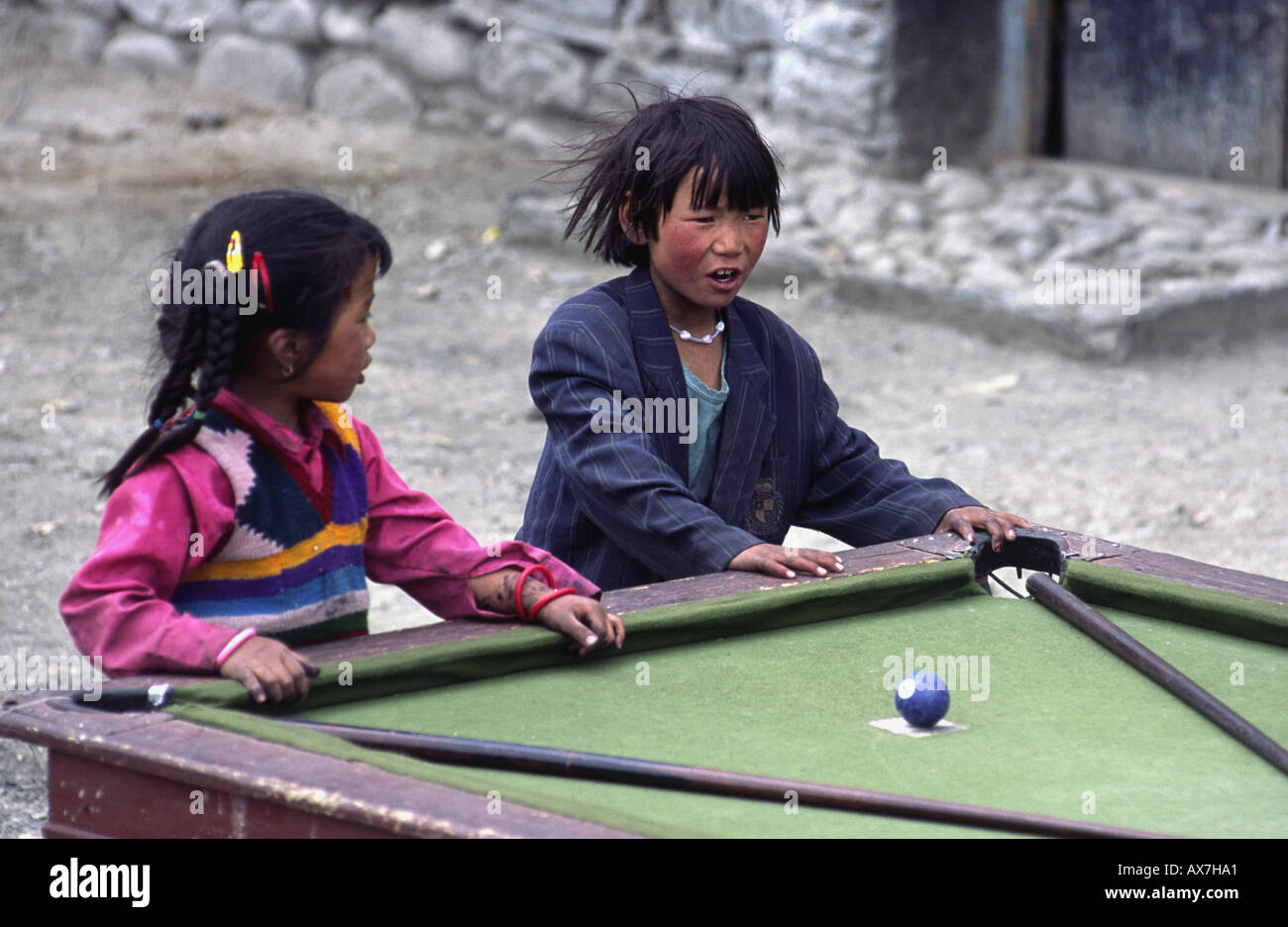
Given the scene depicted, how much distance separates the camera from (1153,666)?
91.7 inches

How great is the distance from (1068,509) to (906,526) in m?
2.31

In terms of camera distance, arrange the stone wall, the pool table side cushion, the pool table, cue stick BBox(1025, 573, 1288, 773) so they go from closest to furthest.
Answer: the pool table side cushion < the pool table < cue stick BBox(1025, 573, 1288, 773) < the stone wall

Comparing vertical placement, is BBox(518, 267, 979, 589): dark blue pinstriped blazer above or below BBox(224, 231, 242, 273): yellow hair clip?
below

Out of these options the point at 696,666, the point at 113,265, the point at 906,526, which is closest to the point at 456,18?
the point at 113,265

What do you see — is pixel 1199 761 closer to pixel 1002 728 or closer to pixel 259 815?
pixel 1002 728

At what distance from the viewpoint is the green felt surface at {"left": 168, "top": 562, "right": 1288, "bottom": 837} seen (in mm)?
1890

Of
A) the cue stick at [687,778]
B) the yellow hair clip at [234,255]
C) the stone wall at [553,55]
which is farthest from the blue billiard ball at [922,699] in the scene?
the stone wall at [553,55]

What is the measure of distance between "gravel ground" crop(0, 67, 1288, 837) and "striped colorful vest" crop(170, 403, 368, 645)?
118 cm

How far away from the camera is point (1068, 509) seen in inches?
203

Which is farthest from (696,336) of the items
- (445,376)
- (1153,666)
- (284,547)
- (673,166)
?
(445,376)

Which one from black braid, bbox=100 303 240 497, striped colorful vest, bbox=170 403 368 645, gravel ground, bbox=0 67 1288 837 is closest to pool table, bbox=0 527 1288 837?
striped colorful vest, bbox=170 403 368 645

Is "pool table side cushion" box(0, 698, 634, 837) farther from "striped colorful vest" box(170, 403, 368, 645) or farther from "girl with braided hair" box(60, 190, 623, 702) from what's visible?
"striped colorful vest" box(170, 403, 368, 645)

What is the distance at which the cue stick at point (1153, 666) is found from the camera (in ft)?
6.83

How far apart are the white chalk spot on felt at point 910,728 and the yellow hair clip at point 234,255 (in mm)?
1077
